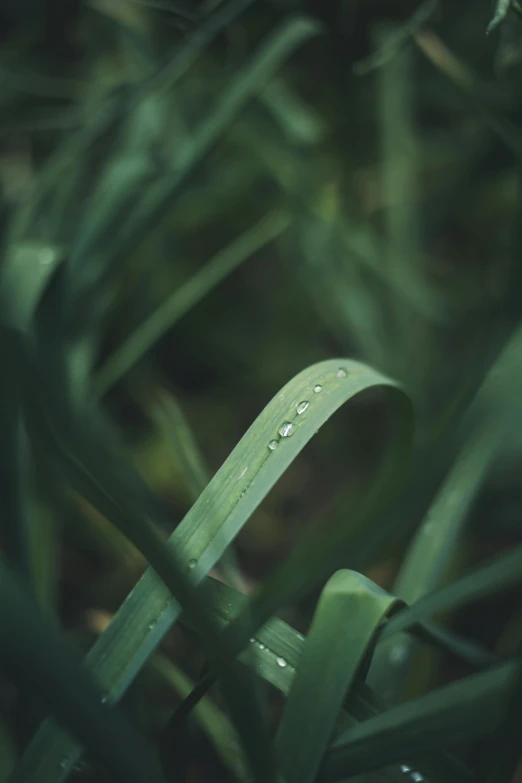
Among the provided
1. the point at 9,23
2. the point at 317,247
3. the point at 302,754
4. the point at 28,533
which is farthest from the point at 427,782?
the point at 9,23

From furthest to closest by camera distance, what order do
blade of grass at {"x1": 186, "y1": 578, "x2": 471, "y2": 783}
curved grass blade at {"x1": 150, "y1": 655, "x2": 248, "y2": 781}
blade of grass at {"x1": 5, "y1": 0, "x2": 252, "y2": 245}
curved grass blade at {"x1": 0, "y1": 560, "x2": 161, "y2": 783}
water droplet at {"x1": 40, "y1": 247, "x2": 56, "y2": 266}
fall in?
blade of grass at {"x1": 5, "y1": 0, "x2": 252, "y2": 245} → water droplet at {"x1": 40, "y1": 247, "x2": 56, "y2": 266} → curved grass blade at {"x1": 150, "y1": 655, "x2": 248, "y2": 781} → blade of grass at {"x1": 186, "y1": 578, "x2": 471, "y2": 783} → curved grass blade at {"x1": 0, "y1": 560, "x2": 161, "y2": 783}

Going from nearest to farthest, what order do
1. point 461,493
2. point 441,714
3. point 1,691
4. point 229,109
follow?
point 441,714 < point 461,493 < point 1,691 < point 229,109

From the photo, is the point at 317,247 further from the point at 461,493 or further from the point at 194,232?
the point at 461,493

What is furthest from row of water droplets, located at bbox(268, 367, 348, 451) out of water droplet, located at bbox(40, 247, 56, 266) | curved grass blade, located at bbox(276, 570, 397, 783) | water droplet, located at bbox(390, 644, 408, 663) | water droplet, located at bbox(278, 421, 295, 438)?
water droplet, located at bbox(40, 247, 56, 266)

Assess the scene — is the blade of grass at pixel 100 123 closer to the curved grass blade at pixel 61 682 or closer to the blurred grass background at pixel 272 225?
the blurred grass background at pixel 272 225

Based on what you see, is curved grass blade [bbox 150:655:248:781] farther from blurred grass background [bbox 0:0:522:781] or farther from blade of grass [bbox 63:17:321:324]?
blade of grass [bbox 63:17:321:324]

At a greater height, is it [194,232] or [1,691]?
[194,232]

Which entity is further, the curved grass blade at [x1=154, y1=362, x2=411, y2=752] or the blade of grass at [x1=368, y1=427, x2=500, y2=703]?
the blade of grass at [x1=368, y1=427, x2=500, y2=703]

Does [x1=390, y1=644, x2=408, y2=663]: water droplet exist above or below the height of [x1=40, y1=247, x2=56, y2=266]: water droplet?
below
